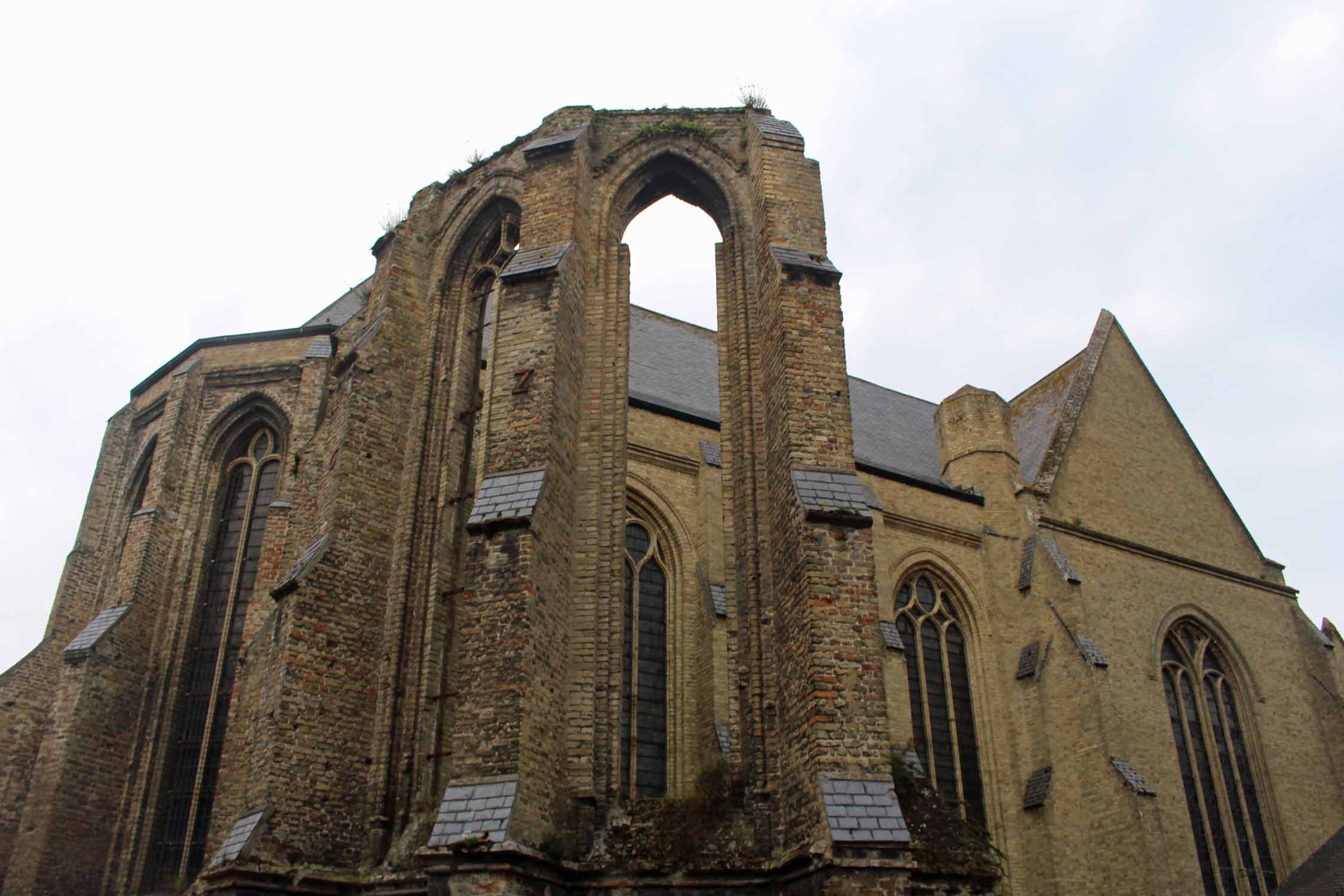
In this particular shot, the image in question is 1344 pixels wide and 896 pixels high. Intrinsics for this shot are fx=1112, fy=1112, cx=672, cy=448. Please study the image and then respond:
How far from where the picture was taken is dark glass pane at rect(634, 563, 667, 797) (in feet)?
43.7

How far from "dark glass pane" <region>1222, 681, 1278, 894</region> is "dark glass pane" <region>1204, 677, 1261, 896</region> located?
0.50 feet

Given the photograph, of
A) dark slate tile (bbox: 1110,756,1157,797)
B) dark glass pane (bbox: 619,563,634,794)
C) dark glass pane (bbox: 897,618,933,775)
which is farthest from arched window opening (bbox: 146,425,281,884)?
dark slate tile (bbox: 1110,756,1157,797)

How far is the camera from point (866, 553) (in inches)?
355

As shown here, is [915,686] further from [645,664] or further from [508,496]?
[508,496]

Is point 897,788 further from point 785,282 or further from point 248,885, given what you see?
point 248,885

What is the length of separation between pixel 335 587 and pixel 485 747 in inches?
122

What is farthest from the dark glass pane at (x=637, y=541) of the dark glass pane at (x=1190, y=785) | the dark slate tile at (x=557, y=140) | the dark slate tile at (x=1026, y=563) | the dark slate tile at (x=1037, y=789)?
the dark glass pane at (x=1190, y=785)

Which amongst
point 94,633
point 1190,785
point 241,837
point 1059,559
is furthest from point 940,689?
point 94,633

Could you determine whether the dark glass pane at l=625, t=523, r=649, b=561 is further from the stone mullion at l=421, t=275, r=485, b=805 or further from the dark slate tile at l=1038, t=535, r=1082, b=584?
the dark slate tile at l=1038, t=535, r=1082, b=584

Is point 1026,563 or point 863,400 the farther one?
point 863,400

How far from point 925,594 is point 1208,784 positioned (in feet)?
17.8

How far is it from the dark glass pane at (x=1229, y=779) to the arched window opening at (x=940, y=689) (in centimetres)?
450

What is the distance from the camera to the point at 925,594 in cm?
1811

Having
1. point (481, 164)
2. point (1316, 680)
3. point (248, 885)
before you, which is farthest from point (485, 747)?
point (1316, 680)
